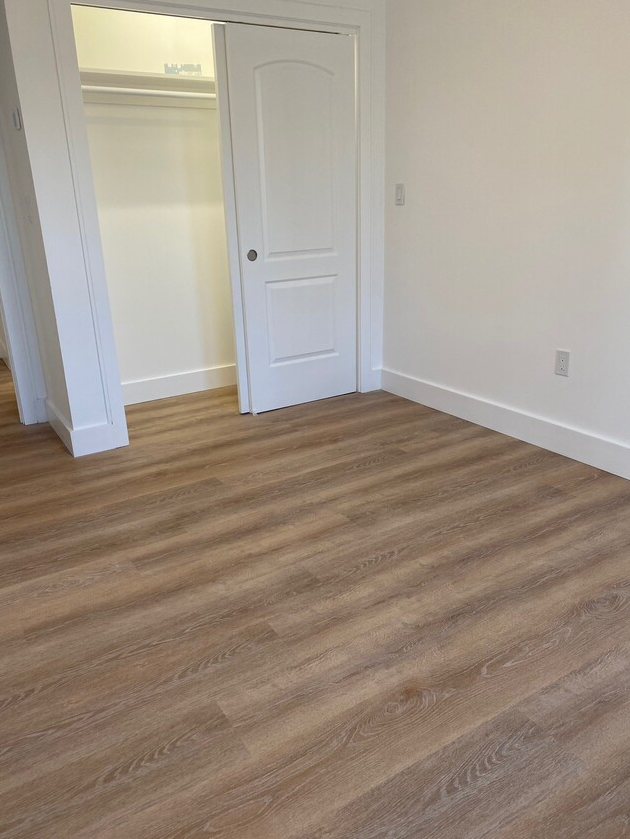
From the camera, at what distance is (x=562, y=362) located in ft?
9.62

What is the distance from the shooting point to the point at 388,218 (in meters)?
3.80

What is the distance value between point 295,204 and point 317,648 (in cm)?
258

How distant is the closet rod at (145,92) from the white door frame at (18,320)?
0.60 m

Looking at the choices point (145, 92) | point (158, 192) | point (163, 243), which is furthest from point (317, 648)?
point (145, 92)

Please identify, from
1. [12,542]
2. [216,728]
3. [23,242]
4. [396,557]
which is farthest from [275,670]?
[23,242]

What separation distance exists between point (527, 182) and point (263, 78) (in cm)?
149

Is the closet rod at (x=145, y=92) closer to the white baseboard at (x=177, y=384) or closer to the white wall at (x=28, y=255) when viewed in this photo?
the white wall at (x=28, y=255)

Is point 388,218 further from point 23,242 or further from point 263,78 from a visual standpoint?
point 23,242

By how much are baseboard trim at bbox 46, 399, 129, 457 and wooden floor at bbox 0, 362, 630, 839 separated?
165 mm

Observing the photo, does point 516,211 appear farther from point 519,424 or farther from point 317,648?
point 317,648

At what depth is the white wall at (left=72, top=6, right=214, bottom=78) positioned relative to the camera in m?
3.46

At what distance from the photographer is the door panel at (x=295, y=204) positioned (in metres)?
3.30

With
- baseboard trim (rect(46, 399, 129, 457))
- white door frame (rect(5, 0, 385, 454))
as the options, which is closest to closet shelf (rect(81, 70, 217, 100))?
white door frame (rect(5, 0, 385, 454))

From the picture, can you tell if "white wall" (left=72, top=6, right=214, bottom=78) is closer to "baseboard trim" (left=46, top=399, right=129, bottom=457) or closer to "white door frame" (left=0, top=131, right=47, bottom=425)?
"white door frame" (left=0, top=131, right=47, bottom=425)
